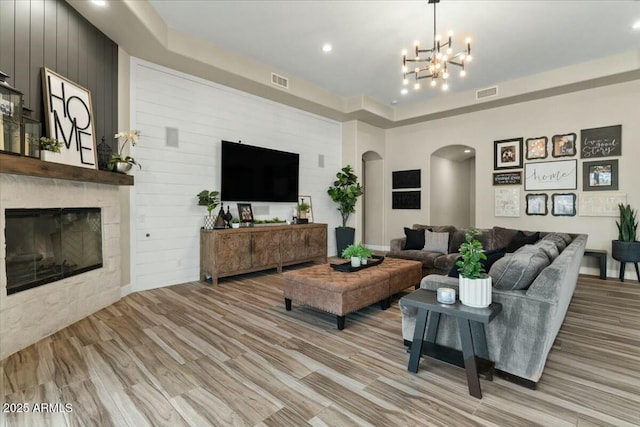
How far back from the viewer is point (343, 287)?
302 cm

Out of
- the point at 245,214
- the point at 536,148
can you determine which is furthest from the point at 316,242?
the point at 536,148

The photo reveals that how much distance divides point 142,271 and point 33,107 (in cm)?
236

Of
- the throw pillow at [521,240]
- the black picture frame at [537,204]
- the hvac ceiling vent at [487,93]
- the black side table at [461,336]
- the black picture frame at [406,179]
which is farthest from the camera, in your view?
the black picture frame at [406,179]

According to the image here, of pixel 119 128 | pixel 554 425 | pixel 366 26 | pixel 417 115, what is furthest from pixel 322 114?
pixel 554 425

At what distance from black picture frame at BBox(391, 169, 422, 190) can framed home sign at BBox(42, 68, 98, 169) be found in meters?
6.38

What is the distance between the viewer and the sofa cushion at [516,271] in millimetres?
2172

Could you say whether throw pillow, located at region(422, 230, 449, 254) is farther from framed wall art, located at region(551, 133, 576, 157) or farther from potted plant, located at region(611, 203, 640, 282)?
framed wall art, located at region(551, 133, 576, 157)

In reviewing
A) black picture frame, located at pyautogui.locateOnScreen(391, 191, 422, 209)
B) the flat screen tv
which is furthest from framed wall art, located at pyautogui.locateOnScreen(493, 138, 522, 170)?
the flat screen tv

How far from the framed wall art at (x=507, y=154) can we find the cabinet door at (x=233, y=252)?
5211 millimetres

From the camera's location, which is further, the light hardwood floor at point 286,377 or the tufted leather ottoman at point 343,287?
the tufted leather ottoman at point 343,287

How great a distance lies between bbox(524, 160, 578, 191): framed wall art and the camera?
5547 millimetres

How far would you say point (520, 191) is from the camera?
20.0ft

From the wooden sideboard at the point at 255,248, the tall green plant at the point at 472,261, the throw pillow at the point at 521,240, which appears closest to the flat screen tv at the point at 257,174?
the wooden sideboard at the point at 255,248

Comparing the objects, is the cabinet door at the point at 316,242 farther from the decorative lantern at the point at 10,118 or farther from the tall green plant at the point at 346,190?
the decorative lantern at the point at 10,118
